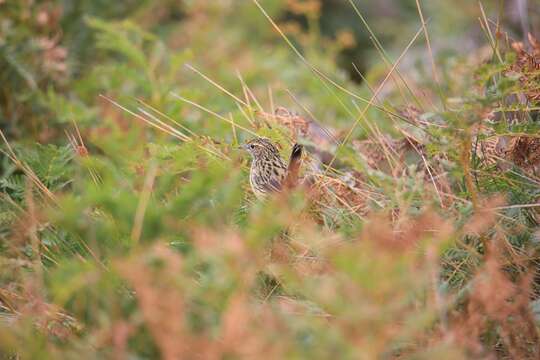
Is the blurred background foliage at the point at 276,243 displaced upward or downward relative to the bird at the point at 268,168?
upward

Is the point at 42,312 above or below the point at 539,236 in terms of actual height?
below

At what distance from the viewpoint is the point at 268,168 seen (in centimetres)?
369

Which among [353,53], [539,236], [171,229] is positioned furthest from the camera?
[353,53]

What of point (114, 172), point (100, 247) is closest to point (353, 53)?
point (114, 172)

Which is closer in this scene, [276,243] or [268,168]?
[276,243]

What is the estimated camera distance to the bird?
3193mm

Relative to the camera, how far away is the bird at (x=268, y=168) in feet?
10.5

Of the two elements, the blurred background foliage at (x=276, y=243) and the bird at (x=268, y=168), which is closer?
the blurred background foliage at (x=276, y=243)

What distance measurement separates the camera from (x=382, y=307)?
78.9 inches

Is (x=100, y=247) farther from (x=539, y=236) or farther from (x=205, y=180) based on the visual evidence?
(x=539, y=236)

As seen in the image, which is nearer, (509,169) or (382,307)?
(382,307)

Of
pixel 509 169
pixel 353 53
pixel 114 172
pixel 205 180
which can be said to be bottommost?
pixel 353 53

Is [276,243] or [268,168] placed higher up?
[276,243]

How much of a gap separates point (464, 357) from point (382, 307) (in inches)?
14.7
